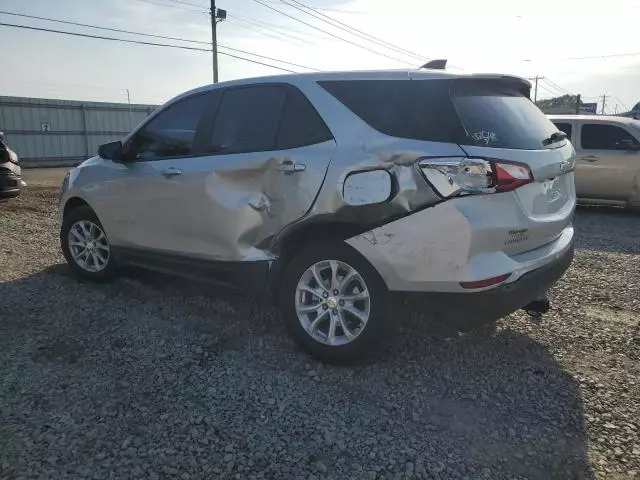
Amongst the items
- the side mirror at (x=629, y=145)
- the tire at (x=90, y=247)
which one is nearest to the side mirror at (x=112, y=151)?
the tire at (x=90, y=247)

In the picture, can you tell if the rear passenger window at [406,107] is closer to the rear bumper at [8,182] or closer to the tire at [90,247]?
the tire at [90,247]

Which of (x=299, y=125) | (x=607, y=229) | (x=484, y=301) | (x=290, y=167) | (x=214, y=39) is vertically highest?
(x=214, y=39)

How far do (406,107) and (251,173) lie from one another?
117 centimetres

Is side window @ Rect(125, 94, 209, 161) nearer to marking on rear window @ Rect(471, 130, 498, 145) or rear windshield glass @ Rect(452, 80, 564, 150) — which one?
rear windshield glass @ Rect(452, 80, 564, 150)

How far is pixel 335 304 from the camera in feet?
11.3

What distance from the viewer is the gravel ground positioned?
2.56 meters

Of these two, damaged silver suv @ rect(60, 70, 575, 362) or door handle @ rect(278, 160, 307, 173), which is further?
door handle @ rect(278, 160, 307, 173)

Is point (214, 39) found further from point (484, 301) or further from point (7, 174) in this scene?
point (484, 301)

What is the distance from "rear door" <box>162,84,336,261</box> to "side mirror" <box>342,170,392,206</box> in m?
0.22

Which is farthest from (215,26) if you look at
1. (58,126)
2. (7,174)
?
(7,174)

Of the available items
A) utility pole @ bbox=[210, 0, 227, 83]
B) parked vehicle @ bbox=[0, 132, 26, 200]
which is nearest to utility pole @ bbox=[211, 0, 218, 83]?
utility pole @ bbox=[210, 0, 227, 83]

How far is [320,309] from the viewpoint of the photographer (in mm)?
3527

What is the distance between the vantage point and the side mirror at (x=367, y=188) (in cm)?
317

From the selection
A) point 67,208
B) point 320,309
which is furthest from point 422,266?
point 67,208
